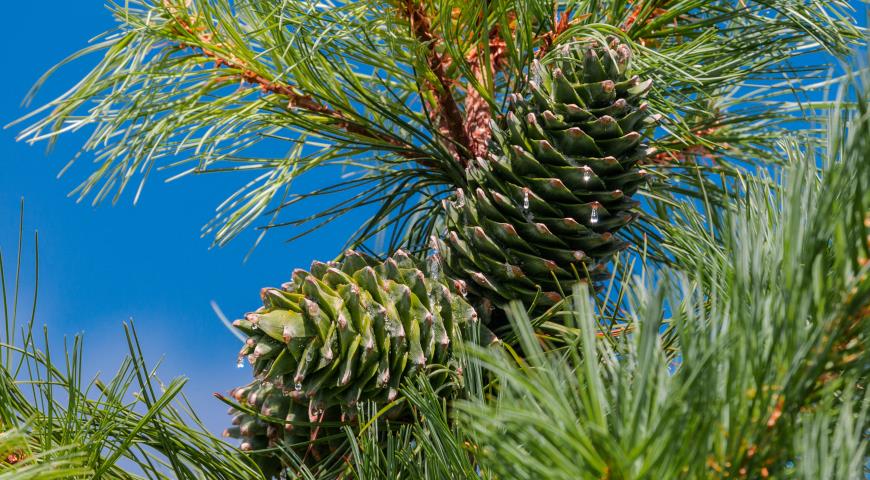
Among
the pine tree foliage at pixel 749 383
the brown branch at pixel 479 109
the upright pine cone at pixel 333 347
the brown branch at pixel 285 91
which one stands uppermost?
the brown branch at pixel 285 91

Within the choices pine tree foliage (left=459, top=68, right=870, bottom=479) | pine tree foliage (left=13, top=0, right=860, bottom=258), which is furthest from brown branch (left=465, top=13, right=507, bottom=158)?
pine tree foliage (left=459, top=68, right=870, bottom=479)

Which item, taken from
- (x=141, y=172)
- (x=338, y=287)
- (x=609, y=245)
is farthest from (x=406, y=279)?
(x=141, y=172)

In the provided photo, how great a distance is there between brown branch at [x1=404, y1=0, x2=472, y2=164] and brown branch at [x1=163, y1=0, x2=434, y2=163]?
41mm

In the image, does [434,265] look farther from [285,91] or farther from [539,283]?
[285,91]

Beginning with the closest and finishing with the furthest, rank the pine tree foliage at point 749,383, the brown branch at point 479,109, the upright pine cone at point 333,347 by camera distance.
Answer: the pine tree foliage at point 749,383, the upright pine cone at point 333,347, the brown branch at point 479,109

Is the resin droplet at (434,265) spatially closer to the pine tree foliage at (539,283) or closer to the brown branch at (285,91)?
the pine tree foliage at (539,283)

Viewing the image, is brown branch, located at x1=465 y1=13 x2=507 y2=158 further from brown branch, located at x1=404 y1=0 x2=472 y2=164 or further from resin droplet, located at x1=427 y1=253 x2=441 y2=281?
resin droplet, located at x1=427 y1=253 x2=441 y2=281

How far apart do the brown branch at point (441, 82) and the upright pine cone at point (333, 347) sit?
24 cm

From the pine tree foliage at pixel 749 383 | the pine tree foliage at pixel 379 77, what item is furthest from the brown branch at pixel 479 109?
the pine tree foliage at pixel 749 383

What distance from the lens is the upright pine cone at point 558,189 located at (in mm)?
679

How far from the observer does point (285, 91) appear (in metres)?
0.93

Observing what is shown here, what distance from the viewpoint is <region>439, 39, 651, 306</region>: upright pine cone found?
0.68 metres

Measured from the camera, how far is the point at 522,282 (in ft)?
2.26

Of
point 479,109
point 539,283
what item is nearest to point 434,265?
point 539,283
